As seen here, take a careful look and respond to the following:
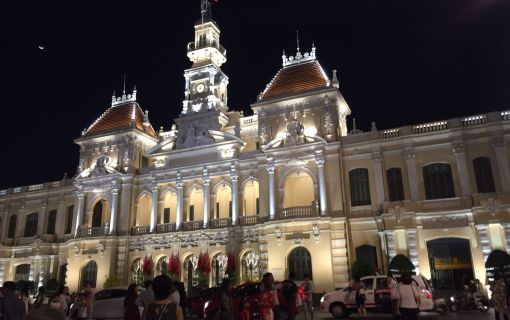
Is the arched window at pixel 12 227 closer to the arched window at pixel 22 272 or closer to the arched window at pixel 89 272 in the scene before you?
the arched window at pixel 22 272

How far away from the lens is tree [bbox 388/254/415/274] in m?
25.4

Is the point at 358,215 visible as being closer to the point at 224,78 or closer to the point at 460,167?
the point at 460,167

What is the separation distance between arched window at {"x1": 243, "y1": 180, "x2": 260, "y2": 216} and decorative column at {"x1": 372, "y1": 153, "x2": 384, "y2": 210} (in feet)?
30.5

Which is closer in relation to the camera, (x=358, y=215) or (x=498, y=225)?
(x=498, y=225)

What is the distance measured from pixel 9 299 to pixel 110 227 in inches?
1131

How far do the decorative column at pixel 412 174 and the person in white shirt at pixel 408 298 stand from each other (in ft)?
63.8

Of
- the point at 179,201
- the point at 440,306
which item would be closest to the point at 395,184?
the point at 440,306

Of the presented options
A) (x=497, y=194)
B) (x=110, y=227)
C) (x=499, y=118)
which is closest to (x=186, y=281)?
(x=110, y=227)

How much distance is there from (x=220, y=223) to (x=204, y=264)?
328 cm

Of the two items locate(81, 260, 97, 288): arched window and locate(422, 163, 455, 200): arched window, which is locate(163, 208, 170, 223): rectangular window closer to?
locate(81, 260, 97, 288): arched window

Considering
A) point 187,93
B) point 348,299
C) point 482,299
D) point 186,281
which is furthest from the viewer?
point 187,93

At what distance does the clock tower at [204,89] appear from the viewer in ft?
119

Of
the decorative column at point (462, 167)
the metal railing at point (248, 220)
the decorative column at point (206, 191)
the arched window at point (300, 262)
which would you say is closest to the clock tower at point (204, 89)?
the decorative column at point (206, 191)

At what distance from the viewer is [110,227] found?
119ft
